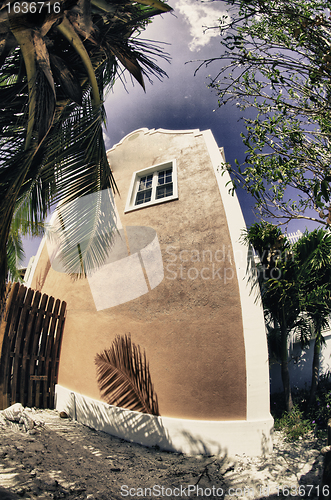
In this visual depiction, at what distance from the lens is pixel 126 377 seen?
5.11 m

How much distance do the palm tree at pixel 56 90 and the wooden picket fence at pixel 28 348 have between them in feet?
9.03

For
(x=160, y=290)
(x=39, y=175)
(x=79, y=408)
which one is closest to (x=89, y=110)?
(x=39, y=175)

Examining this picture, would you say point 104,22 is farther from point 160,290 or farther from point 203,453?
point 203,453

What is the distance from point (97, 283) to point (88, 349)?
1775 mm

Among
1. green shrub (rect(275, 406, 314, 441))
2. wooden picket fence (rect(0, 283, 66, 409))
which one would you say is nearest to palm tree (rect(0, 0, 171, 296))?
wooden picket fence (rect(0, 283, 66, 409))

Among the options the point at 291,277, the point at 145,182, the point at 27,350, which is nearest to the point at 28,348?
the point at 27,350

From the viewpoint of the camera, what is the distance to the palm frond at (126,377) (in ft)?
16.0

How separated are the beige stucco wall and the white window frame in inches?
6.0

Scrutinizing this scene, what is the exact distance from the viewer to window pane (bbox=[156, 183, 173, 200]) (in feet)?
22.6

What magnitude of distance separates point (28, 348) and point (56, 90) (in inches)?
213

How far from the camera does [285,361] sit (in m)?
5.42

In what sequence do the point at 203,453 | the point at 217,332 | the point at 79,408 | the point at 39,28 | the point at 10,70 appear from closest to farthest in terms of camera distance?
the point at 39,28, the point at 10,70, the point at 203,453, the point at 217,332, the point at 79,408

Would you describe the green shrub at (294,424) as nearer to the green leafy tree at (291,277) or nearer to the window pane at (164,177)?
the green leafy tree at (291,277)

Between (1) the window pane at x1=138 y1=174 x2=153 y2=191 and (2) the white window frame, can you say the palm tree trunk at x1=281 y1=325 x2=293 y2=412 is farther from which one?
(1) the window pane at x1=138 y1=174 x2=153 y2=191
